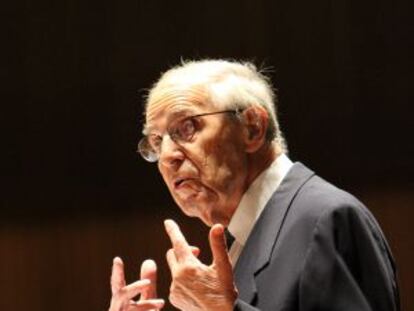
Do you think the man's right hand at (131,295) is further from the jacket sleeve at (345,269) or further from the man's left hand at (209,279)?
the jacket sleeve at (345,269)

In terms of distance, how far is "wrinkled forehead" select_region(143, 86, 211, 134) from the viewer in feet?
5.96

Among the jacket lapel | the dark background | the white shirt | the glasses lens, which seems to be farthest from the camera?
the dark background

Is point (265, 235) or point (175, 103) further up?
point (175, 103)

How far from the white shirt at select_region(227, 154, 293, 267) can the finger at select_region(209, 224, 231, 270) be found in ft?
0.96

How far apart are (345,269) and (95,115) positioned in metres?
1.66

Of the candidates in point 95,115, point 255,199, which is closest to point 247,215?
point 255,199

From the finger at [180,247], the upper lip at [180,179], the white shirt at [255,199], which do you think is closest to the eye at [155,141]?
the upper lip at [180,179]

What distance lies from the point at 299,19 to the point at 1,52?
107 centimetres

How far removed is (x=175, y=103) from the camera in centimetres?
183

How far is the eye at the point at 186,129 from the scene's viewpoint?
180 cm

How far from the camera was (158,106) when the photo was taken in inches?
73.2

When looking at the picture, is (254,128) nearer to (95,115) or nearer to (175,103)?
(175,103)

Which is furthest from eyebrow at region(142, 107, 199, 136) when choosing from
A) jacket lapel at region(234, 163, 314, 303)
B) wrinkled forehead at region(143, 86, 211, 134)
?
jacket lapel at region(234, 163, 314, 303)

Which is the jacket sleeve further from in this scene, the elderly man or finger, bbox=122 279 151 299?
finger, bbox=122 279 151 299
